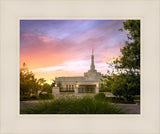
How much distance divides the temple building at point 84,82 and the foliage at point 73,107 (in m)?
0.17

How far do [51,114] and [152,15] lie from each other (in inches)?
103

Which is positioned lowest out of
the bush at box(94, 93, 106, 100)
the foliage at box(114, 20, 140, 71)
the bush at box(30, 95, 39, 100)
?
the bush at box(30, 95, 39, 100)

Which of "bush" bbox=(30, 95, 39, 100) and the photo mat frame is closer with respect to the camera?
the photo mat frame

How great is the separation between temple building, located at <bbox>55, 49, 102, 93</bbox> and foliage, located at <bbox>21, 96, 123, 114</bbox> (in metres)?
0.17

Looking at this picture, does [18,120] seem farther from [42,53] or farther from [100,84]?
[100,84]

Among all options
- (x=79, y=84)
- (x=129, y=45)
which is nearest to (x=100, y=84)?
(x=79, y=84)

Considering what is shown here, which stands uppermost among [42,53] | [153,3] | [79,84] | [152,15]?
[153,3]

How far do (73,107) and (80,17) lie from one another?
168 cm

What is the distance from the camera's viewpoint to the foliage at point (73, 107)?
A: 3.21m

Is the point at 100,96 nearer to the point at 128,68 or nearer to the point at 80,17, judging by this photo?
the point at 128,68

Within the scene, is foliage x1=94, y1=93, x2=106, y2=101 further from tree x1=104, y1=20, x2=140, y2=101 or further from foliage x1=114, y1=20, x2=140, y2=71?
foliage x1=114, y1=20, x2=140, y2=71

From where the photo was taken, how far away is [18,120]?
10.6 feet

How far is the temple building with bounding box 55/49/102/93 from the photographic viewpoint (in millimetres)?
3283

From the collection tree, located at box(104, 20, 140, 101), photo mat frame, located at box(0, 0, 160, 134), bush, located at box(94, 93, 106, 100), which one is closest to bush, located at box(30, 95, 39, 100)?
photo mat frame, located at box(0, 0, 160, 134)
